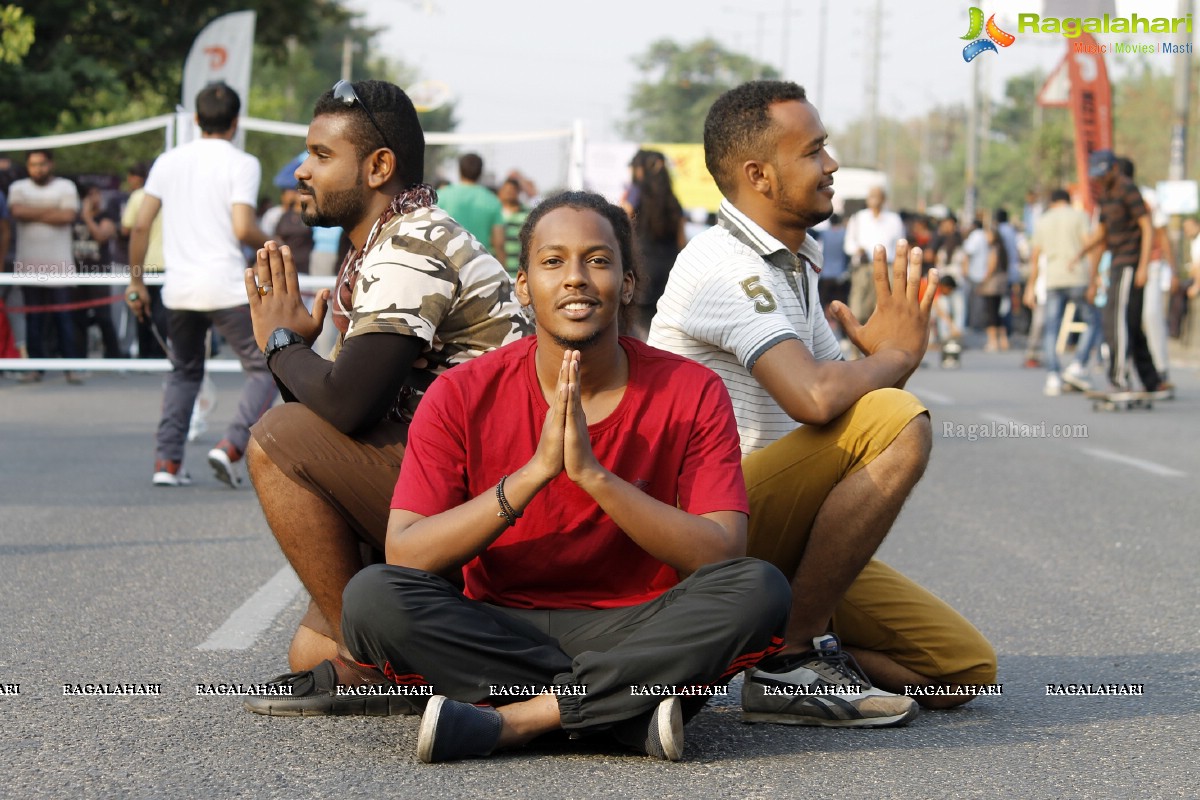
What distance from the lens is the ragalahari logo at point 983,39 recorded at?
15383 millimetres

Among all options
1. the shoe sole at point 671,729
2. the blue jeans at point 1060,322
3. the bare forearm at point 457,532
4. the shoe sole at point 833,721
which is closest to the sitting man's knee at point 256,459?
the bare forearm at point 457,532

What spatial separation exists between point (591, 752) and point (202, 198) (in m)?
6.40

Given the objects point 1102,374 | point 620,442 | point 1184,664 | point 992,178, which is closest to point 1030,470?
point 1184,664

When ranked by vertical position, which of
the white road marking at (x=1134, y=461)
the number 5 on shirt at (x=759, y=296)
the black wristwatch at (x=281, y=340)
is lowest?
the white road marking at (x=1134, y=461)

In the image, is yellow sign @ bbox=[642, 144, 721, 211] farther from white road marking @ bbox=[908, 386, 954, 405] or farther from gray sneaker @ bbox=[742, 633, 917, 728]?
gray sneaker @ bbox=[742, 633, 917, 728]

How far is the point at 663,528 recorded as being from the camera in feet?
13.2

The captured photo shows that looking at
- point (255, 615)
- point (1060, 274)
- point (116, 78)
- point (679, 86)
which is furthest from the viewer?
point (679, 86)

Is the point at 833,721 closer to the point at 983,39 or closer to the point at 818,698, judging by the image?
the point at 818,698

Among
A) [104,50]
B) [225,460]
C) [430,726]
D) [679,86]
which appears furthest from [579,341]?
[679,86]

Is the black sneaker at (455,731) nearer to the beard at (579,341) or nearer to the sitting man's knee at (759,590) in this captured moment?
the sitting man's knee at (759,590)

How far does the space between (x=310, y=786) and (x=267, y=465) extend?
3.30 feet

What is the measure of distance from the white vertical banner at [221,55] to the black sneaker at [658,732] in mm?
16542

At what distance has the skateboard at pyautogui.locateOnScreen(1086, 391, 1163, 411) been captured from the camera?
1570 cm

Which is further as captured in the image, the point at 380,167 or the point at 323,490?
the point at 380,167
